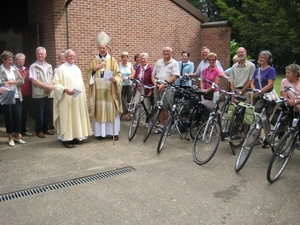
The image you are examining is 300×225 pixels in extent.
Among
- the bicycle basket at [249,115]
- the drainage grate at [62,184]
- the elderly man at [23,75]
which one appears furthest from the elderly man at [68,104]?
the bicycle basket at [249,115]

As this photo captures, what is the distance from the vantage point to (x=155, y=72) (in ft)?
22.9

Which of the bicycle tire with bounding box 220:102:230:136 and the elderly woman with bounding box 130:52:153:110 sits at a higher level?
the elderly woman with bounding box 130:52:153:110

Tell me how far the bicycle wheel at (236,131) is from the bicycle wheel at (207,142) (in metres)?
0.48

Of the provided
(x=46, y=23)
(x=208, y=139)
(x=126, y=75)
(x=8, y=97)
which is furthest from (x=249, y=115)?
→ (x=46, y=23)

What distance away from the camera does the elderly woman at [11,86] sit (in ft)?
18.9

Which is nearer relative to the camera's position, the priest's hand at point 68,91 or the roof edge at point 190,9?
the priest's hand at point 68,91

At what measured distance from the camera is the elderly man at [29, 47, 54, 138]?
6.35m

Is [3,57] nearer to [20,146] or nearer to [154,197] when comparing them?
[20,146]

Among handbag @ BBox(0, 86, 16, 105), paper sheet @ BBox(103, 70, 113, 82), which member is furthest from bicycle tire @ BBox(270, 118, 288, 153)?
handbag @ BBox(0, 86, 16, 105)

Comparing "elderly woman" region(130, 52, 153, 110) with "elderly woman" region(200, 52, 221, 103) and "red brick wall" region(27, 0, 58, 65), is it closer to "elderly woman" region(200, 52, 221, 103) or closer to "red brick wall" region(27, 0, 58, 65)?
"elderly woman" region(200, 52, 221, 103)

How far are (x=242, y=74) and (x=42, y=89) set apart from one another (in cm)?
405

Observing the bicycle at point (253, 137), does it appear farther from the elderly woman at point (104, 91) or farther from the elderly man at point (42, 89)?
the elderly man at point (42, 89)

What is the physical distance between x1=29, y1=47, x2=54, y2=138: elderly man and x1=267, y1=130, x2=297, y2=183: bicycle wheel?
14.4 feet

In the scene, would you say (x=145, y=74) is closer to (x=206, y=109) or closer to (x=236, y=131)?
(x=206, y=109)
